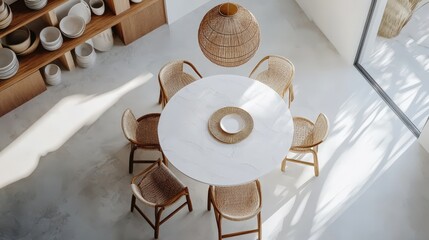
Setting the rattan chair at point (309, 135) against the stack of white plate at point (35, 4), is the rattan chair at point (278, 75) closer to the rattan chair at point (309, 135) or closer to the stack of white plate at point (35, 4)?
the rattan chair at point (309, 135)

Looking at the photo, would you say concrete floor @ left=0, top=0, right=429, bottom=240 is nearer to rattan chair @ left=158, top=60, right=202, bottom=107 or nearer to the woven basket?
rattan chair @ left=158, top=60, right=202, bottom=107

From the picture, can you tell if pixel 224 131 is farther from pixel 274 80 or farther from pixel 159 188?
pixel 274 80

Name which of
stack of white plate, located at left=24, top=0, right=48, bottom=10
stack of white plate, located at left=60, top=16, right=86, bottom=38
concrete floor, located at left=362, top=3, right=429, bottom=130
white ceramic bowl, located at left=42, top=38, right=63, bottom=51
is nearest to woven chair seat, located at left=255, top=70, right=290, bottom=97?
concrete floor, located at left=362, top=3, right=429, bottom=130

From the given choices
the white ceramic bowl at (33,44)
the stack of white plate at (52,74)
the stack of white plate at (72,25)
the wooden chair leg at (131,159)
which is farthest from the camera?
the stack of white plate at (52,74)

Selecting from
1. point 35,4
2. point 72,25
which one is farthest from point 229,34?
point 72,25

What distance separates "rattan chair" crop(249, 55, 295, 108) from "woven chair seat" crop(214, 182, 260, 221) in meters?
1.17

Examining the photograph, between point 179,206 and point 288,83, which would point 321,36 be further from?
point 179,206

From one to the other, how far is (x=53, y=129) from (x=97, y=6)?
1563 mm

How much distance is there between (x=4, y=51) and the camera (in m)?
→ 6.02

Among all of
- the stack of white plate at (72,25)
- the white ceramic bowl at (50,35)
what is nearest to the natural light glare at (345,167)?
the stack of white plate at (72,25)

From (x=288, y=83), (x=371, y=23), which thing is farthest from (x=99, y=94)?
(x=371, y=23)

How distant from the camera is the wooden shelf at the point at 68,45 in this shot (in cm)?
613

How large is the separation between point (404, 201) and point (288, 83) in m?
1.68

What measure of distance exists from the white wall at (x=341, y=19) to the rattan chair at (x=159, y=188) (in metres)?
2.73
